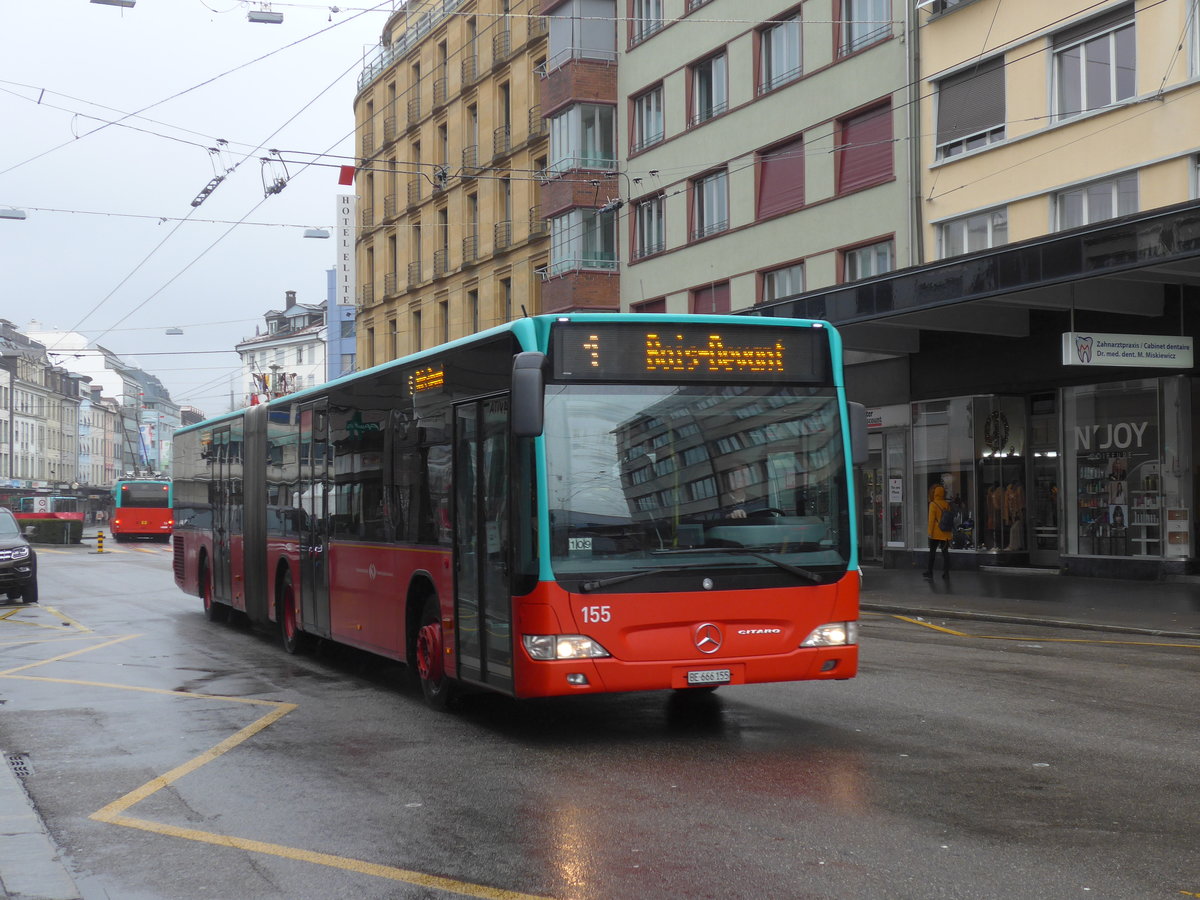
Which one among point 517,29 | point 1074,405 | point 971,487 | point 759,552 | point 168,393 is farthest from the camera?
point 168,393

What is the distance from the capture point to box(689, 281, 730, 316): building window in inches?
1398

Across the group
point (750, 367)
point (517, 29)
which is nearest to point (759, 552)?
point (750, 367)

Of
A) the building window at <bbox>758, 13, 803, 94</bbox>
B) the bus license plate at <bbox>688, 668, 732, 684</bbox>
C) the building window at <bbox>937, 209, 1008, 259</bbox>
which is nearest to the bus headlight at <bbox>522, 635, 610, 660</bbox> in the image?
the bus license plate at <bbox>688, 668, 732, 684</bbox>

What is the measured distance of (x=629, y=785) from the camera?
7801mm

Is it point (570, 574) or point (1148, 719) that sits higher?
point (570, 574)

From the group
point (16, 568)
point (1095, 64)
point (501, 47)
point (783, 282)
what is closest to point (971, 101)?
→ point (1095, 64)

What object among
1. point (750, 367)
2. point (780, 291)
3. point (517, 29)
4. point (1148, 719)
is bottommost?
point (1148, 719)

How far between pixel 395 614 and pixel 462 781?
3653mm

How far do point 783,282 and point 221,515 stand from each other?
17576 millimetres

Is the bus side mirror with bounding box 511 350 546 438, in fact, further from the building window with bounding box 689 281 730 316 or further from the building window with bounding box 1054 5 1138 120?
the building window with bounding box 689 281 730 316

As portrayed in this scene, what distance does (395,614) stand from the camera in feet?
37.8

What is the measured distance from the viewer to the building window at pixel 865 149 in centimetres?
2977

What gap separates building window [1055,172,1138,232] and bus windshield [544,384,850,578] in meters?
15.6

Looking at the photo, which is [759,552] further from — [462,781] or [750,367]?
[462,781]
